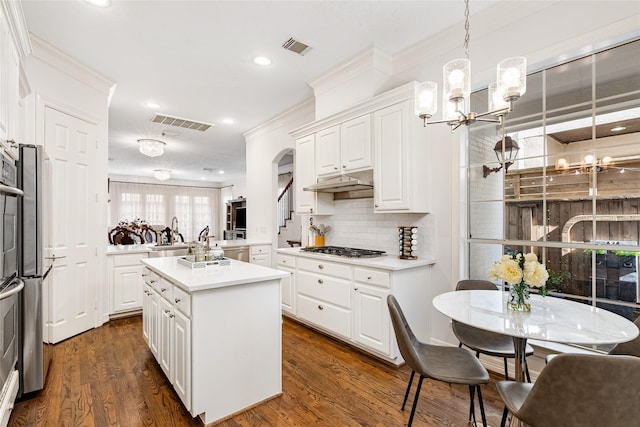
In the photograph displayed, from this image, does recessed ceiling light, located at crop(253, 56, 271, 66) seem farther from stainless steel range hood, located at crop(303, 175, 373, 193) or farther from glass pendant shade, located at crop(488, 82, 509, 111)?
glass pendant shade, located at crop(488, 82, 509, 111)

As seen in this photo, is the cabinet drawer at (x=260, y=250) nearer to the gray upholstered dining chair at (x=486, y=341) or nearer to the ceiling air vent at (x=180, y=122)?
the ceiling air vent at (x=180, y=122)

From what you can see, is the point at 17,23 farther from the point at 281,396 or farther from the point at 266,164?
the point at 266,164

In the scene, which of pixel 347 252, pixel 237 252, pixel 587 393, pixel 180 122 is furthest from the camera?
pixel 180 122

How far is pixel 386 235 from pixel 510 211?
1240 millimetres

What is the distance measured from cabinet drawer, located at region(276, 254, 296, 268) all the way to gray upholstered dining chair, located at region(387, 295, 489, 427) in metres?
2.06

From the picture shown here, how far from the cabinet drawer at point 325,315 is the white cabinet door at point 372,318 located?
0.13 m

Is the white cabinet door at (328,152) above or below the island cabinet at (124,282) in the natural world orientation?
above

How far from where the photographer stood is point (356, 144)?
132 inches

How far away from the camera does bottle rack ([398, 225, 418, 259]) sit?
3039 millimetres

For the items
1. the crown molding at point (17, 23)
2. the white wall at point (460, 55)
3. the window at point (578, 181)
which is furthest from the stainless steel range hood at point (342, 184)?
the crown molding at point (17, 23)

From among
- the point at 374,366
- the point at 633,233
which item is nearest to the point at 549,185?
the point at 633,233

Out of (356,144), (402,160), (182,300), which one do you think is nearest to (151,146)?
(356,144)

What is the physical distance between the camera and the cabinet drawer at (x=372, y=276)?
2703 mm

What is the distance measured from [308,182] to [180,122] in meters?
2.83
